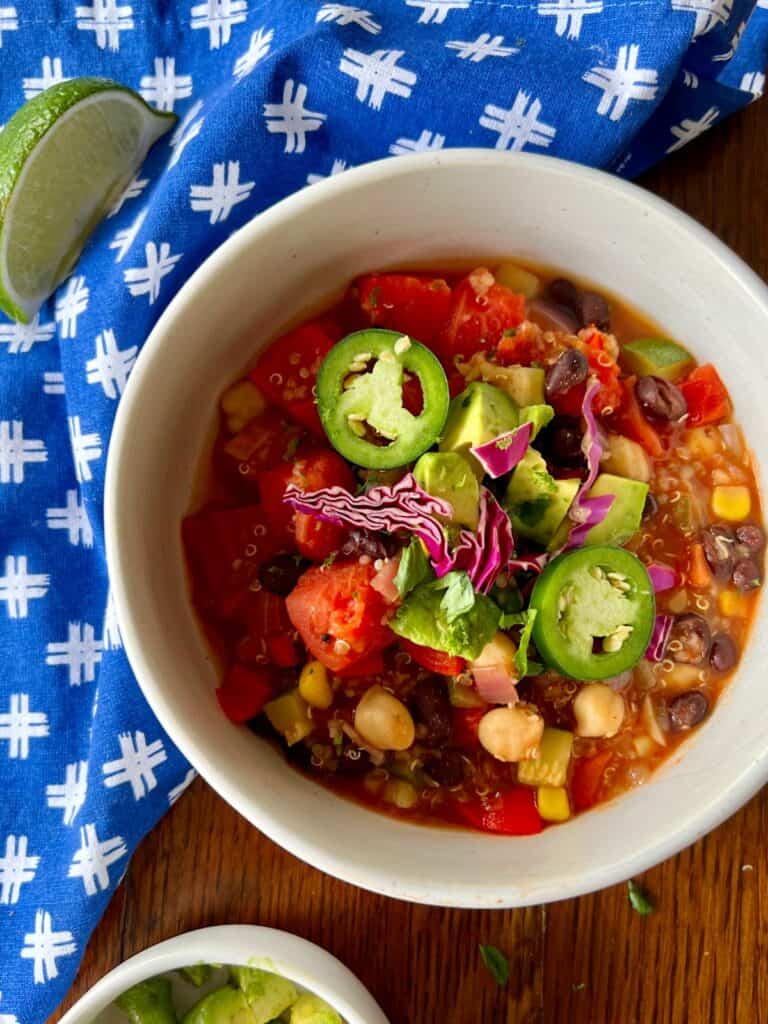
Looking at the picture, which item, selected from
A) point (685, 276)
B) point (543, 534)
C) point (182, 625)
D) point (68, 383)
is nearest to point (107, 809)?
point (182, 625)

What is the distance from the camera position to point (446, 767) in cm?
183

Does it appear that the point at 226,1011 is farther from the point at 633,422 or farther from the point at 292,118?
the point at 292,118

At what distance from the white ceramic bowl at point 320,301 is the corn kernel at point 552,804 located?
0.11 feet

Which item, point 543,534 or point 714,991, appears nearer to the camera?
point 543,534

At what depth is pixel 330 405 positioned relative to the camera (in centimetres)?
169

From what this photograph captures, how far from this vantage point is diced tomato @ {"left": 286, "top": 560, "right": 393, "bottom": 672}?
65.9 inches

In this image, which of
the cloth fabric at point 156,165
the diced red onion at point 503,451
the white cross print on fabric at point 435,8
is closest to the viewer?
the diced red onion at point 503,451

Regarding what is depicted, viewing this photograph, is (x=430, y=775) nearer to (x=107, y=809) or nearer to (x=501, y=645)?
(x=501, y=645)

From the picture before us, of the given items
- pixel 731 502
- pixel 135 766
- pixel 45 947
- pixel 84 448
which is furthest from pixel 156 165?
pixel 45 947

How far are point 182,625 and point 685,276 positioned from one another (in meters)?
1.05

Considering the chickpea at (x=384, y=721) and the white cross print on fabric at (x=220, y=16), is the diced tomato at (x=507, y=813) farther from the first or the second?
the white cross print on fabric at (x=220, y=16)

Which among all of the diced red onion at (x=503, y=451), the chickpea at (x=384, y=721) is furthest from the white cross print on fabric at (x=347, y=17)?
the chickpea at (x=384, y=721)

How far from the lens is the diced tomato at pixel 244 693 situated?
1817mm

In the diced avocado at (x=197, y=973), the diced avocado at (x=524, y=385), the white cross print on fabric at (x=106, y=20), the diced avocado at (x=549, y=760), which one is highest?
the white cross print on fabric at (x=106, y=20)
